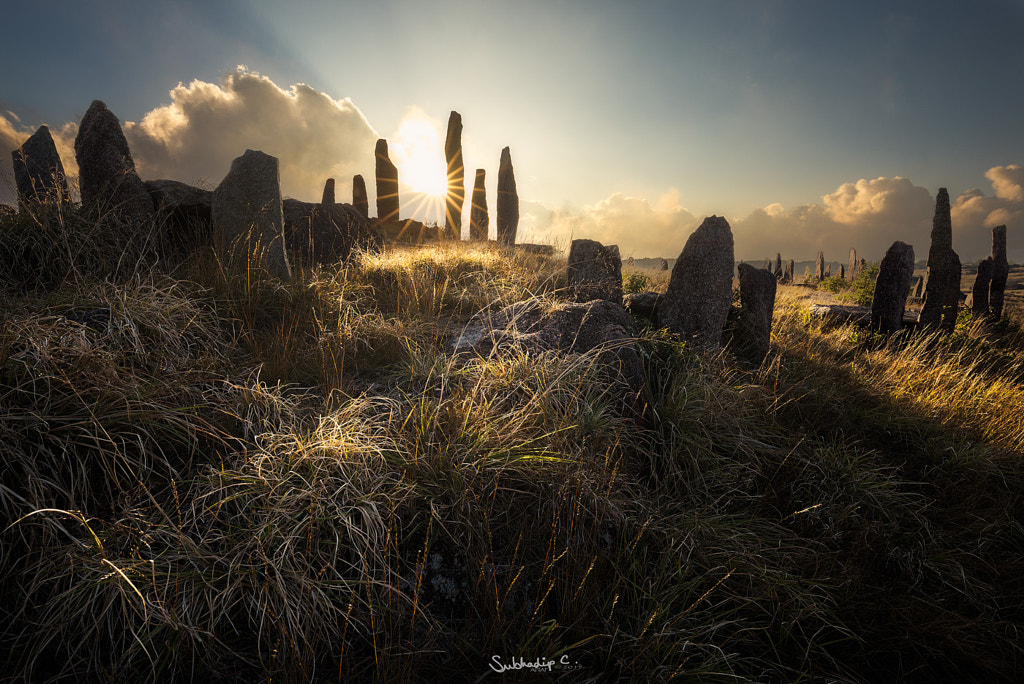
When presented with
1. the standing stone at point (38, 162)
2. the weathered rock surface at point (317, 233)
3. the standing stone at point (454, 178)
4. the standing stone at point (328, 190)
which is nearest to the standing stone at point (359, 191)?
the standing stone at point (328, 190)

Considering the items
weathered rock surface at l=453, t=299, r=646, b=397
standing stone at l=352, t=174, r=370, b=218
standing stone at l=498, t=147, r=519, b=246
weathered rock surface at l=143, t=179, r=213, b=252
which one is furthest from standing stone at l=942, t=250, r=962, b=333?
standing stone at l=352, t=174, r=370, b=218

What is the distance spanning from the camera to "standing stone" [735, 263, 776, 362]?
5773 millimetres

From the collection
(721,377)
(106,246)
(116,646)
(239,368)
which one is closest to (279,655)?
(116,646)

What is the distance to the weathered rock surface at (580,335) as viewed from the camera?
3.31 metres

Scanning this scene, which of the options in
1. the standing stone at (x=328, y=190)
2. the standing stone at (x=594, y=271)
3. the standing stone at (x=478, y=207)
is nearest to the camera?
the standing stone at (x=594, y=271)

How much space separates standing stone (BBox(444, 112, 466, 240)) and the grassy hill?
16201 mm

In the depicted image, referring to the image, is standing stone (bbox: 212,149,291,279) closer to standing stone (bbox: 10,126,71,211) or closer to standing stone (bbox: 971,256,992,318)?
standing stone (bbox: 10,126,71,211)

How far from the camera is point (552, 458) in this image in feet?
6.98

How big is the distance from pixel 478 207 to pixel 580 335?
16.6m

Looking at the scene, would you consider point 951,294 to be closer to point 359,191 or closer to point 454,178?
point 454,178

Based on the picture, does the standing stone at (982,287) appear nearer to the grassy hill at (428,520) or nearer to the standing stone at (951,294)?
the standing stone at (951,294)

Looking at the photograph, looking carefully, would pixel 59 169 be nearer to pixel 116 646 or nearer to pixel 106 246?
pixel 106 246

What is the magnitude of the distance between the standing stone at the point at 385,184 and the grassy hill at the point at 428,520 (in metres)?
17.0

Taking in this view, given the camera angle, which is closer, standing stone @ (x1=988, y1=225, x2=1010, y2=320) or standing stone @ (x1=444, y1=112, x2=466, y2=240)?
standing stone @ (x1=988, y1=225, x2=1010, y2=320)
